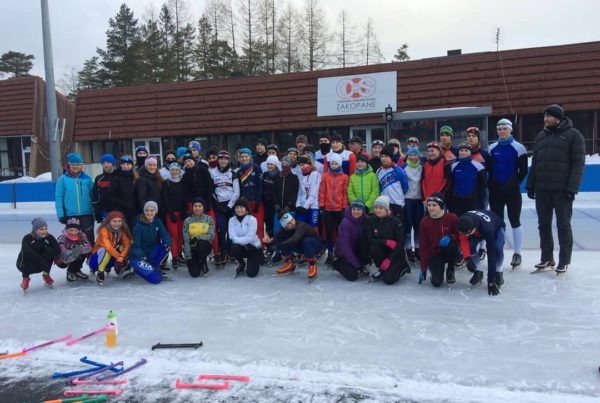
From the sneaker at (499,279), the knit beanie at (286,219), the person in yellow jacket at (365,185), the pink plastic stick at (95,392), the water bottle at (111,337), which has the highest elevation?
the person in yellow jacket at (365,185)

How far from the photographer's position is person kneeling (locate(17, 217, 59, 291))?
18.8 ft

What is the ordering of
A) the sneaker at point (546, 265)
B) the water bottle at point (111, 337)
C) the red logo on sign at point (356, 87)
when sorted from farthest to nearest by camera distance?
the red logo on sign at point (356, 87) → the sneaker at point (546, 265) → the water bottle at point (111, 337)

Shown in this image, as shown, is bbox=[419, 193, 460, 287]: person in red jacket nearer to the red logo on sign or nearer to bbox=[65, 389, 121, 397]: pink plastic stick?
bbox=[65, 389, 121, 397]: pink plastic stick

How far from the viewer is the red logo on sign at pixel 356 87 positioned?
1742cm

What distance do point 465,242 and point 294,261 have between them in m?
2.37

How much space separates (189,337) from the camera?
4.03 m

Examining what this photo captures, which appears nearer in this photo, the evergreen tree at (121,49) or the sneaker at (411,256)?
the sneaker at (411,256)

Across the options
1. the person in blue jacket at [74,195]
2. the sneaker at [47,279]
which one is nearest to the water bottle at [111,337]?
the sneaker at [47,279]

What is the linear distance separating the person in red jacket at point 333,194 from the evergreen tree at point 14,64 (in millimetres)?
45487

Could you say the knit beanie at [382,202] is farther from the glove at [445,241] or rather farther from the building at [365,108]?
the building at [365,108]

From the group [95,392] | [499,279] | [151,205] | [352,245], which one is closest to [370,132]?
[352,245]

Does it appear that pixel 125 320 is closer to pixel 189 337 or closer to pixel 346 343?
pixel 189 337

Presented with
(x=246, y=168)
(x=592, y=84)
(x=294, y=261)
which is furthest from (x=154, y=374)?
(x=592, y=84)

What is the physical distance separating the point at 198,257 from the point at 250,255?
70 centimetres
